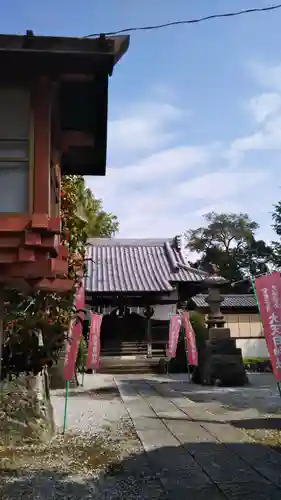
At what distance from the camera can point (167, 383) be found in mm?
17328

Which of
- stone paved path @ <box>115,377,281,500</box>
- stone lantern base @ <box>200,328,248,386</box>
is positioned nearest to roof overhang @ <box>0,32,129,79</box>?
stone paved path @ <box>115,377,281,500</box>

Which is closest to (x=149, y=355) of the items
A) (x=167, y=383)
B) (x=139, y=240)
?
(x=167, y=383)

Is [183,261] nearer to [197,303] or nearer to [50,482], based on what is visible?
[197,303]

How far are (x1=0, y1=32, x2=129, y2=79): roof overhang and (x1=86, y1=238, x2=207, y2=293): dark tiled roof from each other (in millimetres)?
17286

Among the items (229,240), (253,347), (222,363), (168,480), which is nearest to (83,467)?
(168,480)

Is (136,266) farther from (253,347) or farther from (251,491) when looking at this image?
(251,491)

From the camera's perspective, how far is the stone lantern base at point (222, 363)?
16516mm

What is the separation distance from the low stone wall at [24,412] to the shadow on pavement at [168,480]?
1.39 metres

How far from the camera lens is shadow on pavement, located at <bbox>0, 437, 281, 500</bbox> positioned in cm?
522

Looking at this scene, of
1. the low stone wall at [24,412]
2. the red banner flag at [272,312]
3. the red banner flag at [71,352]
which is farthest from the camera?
the red banner flag at [71,352]

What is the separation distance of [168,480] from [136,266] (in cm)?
2174

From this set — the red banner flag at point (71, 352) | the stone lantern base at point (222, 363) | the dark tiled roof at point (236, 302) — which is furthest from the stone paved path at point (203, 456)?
the dark tiled roof at point (236, 302)

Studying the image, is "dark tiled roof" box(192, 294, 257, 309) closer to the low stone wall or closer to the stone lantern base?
the stone lantern base

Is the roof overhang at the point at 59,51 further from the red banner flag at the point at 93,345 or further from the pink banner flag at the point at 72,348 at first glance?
the red banner flag at the point at 93,345
